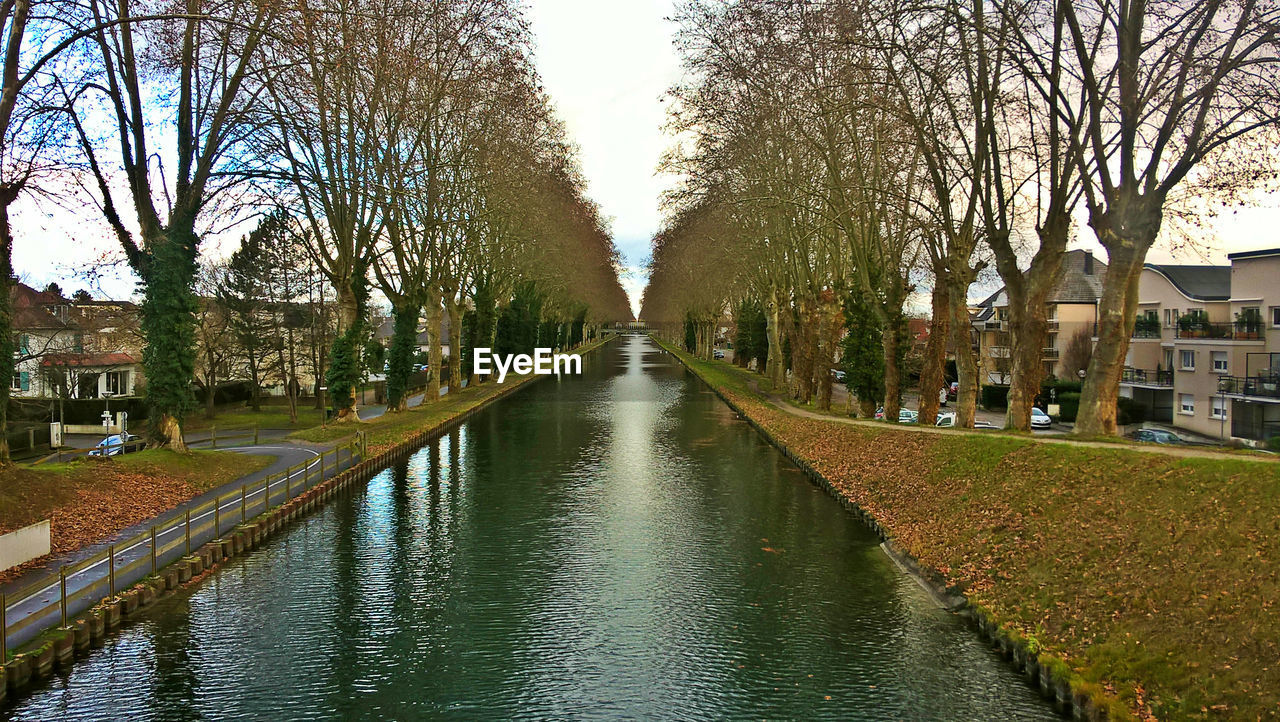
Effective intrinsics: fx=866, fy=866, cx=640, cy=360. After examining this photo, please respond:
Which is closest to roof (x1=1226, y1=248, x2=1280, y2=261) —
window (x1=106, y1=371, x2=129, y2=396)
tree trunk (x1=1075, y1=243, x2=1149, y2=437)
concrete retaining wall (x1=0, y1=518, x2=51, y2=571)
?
tree trunk (x1=1075, y1=243, x2=1149, y2=437)

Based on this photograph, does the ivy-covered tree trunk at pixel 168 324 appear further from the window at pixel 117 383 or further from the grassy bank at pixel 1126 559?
the window at pixel 117 383

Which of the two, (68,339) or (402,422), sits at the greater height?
(68,339)

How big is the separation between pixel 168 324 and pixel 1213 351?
1878 inches

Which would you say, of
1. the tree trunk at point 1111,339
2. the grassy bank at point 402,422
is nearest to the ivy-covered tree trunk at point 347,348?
the grassy bank at point 402,422

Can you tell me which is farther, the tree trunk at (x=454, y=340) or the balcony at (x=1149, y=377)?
the balcony at (x=1149, y=377)

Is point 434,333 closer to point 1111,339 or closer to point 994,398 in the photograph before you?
point 1111,339

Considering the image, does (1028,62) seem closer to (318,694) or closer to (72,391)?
(318,694)

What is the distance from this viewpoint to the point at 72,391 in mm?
49875

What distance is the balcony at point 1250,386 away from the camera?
125 feet

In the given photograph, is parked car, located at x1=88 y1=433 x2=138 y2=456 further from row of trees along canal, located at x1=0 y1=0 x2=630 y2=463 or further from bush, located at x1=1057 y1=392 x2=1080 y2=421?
bush, located at x1=1057 y1=392 x2=1080 y2=421

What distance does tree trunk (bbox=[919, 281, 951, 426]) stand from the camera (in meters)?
33.0

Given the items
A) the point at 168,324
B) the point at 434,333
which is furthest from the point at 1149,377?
the point at 168,324

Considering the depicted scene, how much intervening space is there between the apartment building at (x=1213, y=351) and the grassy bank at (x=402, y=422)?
31390 mm

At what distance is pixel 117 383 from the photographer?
63656mm
